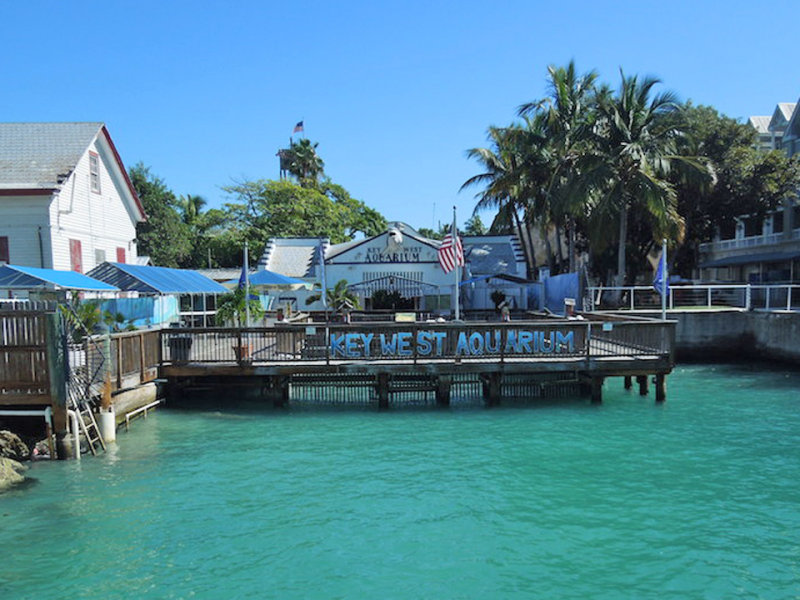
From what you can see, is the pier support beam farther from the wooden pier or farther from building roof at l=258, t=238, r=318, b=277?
building roof at l=258, t=238, r=318, b=277

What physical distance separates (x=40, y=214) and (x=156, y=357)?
27.2 ft

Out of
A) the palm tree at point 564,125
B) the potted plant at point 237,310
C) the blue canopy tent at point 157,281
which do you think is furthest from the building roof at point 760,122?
the blue canopy tent at point 157,281

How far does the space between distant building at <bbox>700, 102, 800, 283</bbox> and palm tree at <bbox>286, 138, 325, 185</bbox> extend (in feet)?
138

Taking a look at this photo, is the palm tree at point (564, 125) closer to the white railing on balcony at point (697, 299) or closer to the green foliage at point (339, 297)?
the white railing on balcony at point (697, 299)

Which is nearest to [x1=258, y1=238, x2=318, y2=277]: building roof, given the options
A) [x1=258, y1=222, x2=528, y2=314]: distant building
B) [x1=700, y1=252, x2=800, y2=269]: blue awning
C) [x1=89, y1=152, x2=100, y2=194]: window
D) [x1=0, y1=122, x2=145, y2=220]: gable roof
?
[x1=258, y1=222, x2=528, y2=314]: distant building

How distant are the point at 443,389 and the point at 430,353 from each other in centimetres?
118

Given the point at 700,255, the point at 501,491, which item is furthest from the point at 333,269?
the point at 700,255

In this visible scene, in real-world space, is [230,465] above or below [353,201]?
below

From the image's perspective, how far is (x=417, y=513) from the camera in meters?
8.92

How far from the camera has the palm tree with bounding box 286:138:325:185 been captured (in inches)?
2611

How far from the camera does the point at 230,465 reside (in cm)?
1114

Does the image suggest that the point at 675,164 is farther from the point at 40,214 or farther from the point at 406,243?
the point at 40,214

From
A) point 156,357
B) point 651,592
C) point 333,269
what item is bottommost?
point 651,592

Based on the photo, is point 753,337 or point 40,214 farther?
point 753,337
